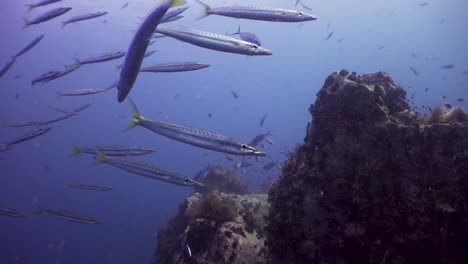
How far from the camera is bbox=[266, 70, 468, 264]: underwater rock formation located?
436 cm

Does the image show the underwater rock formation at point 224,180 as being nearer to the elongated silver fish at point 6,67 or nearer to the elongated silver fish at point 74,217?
the elongated silver fish at point 74,217

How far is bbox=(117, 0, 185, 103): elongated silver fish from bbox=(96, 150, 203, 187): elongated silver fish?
2.58 metres

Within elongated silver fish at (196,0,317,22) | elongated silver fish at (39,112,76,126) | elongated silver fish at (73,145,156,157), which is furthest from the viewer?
elongated silver fish at (39,112,76,126)

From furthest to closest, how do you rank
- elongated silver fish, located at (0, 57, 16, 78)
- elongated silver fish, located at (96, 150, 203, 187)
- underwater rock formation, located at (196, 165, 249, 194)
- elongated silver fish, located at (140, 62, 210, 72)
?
underwater rock formation, located at (196, 165, 249, 194) < elongated silver fish, located at (0, 57, 16, 78) < elongated silver fish, located at (140, 62, 210, 72) < elongated silver fish, located at (96, 150, 203, 187)

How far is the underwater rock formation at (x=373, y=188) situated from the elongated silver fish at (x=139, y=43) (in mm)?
3261

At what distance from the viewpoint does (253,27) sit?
224 feet

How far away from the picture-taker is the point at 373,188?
15.1 ft

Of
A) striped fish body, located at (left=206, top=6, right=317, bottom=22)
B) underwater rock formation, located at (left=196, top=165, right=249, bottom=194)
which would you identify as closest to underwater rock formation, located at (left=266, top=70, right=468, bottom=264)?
striped fish body, located at (left=206, top=6, right=317, bottom=22)

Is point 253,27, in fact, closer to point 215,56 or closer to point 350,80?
point 215,56

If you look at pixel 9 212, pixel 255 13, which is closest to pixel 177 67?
pixel 255 13

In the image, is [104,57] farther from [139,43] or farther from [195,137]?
[139,43]

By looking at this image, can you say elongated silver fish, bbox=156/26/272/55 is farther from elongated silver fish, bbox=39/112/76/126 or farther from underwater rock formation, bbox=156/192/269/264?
elongated silver fish, bbox=39/112/76/126

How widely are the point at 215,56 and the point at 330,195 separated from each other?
95728 millimetres

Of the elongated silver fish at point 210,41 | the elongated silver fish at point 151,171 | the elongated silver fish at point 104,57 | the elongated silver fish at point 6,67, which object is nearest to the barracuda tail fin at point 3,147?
the elongated silver fish at point 6,67
